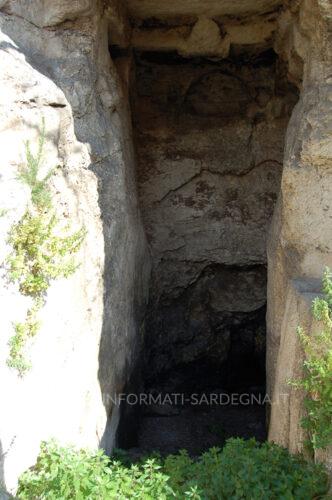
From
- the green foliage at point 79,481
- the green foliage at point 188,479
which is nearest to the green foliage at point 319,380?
the green foliage at point 188,479

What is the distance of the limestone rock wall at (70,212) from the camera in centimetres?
307

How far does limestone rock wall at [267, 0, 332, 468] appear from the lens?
3512mm

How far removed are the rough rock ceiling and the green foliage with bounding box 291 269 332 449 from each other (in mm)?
2384

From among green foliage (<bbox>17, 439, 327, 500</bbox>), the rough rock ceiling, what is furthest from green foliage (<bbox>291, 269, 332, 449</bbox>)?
the rough rock ceiling

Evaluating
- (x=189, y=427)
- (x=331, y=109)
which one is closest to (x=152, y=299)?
(x=189, y=427)

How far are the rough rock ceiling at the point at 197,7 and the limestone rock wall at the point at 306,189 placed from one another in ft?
1.91

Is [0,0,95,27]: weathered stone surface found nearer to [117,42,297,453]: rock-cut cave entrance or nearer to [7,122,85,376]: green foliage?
[7,122,85,376]: green foliage

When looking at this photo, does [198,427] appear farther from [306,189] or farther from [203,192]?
[306,189]

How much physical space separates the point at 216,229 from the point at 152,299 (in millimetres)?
882

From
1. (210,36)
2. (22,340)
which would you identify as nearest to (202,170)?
(210,36)

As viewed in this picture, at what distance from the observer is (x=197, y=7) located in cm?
454

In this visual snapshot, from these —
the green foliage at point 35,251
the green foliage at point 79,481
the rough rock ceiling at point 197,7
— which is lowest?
the green foliage at point 79,481

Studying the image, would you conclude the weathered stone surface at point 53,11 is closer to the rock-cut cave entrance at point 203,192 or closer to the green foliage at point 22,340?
the rock-cut cave entrance at point 203,192

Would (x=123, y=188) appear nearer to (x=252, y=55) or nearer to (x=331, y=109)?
(x=331, y=109)
